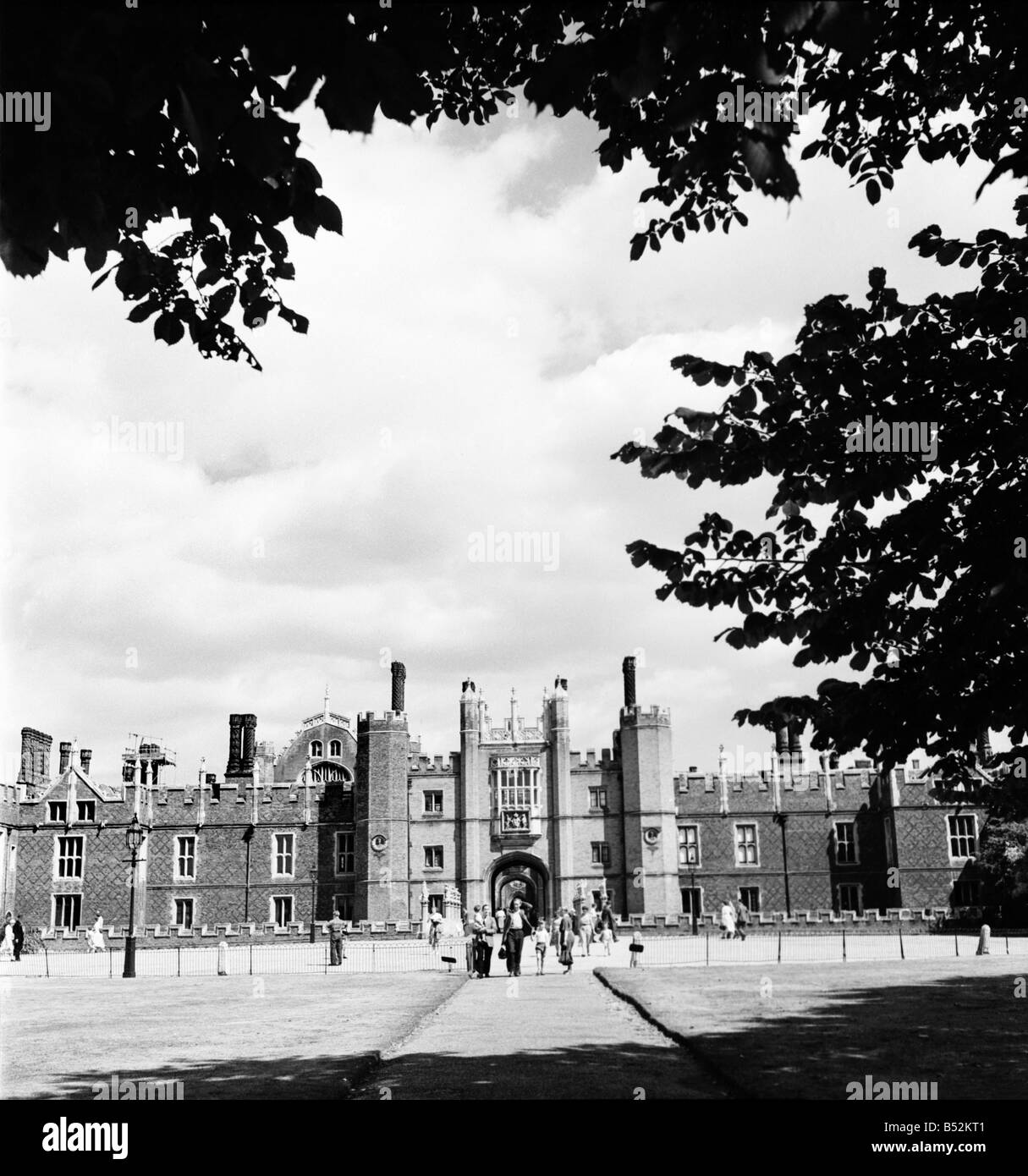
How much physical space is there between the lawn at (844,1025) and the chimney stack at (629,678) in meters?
30.9

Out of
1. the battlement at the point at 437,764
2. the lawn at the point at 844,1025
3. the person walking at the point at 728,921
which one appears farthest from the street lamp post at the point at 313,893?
the lawn at the point at 844,1025

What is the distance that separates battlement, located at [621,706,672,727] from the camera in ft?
178

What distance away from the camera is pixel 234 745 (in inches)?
2392

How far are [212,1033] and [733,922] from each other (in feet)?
97.7

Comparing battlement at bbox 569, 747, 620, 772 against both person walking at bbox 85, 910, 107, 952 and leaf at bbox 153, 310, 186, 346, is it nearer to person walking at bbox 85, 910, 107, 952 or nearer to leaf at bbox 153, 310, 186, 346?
person walking at bbox 85, 910, 107, 952

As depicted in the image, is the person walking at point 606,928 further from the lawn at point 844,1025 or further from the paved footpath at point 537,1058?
the paved footpath at point 537,1058

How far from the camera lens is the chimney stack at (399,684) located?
56438mm

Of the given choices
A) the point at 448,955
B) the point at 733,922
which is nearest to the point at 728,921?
the point at 733,922

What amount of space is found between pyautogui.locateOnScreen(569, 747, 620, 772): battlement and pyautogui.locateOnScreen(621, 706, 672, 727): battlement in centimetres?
207

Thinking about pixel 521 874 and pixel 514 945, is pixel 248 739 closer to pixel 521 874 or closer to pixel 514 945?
pixel 521 874

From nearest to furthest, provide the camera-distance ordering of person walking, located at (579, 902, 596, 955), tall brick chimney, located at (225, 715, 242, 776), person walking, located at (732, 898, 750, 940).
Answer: person walking, located at (579, 902, 596, 955)
person walking, located at (732, 898, 750, 940)
tall brick chimney, located at (225, 715, 242, 776)

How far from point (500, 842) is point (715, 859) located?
10399 mm
